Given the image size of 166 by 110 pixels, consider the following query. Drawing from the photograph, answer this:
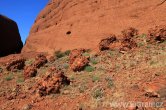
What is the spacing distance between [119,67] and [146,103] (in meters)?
5.45

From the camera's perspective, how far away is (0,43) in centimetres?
3919

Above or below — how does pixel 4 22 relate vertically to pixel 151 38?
above

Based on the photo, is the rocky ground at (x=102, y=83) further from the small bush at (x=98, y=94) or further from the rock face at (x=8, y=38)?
the rock face at (x=8, y=38)

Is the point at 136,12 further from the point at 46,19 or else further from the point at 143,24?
→ the point at 46,19

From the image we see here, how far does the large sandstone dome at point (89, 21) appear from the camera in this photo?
22.6m

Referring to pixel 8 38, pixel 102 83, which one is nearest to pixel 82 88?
pixel 102 83

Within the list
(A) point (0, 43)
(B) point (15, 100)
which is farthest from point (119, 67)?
Answer: (A) point (0, 43)

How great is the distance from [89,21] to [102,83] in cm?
1528

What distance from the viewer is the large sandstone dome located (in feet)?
74.2

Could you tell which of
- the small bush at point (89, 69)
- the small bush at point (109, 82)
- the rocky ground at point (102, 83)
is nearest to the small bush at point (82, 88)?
the rocky ground at point (102, 83)

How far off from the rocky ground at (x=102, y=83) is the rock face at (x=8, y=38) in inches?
884

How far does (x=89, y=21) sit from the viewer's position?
86.2 ft

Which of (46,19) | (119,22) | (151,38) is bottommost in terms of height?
(151,38)

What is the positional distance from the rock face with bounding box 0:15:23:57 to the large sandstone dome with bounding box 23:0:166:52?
7549 mm
